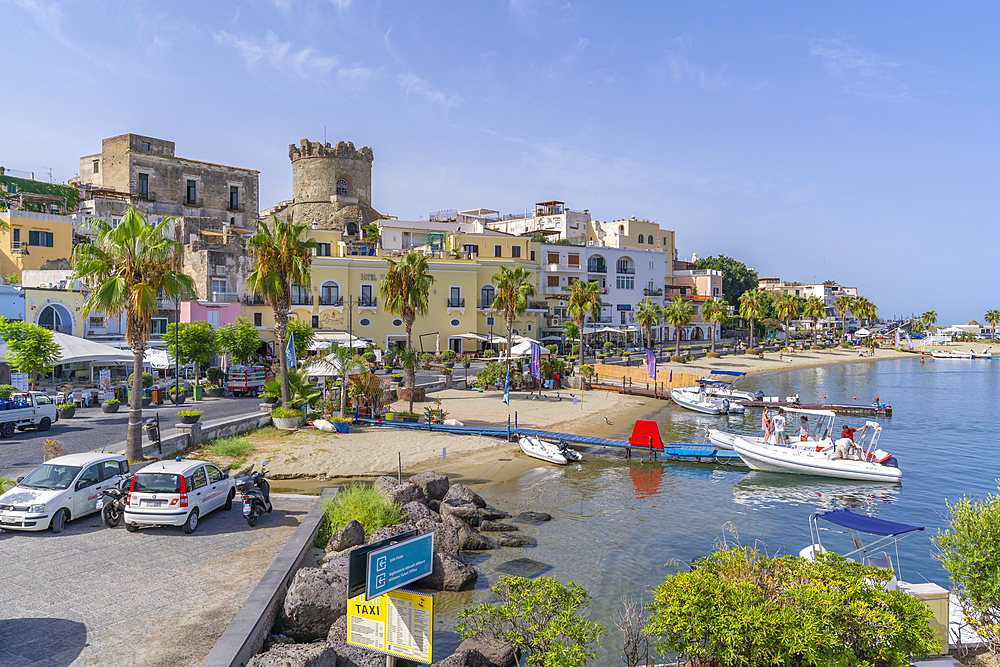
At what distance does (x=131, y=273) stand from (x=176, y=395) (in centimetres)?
1594

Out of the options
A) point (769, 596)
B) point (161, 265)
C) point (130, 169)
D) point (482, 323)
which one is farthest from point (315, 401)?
point (130, 169)

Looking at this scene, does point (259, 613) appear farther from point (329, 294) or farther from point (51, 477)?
point (329, 294)

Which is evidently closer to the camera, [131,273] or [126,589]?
[126,589]

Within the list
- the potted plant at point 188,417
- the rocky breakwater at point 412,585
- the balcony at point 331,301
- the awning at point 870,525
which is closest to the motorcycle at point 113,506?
the rocky breakwater at point 412,585

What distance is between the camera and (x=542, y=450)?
90.5ft

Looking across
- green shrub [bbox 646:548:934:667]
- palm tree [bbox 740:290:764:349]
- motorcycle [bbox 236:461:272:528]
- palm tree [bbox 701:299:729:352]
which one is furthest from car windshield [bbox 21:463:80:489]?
palm tree [bbox 740:290:764:349]

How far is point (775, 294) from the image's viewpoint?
117m

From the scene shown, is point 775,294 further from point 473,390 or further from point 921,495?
point 921,495

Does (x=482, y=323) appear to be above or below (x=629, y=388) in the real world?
above

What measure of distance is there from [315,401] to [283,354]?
3.26 metres

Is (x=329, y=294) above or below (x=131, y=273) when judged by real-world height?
above

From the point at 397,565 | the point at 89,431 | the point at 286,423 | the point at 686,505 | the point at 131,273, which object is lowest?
the point at 686,505

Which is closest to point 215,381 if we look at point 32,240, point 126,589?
point 32,240

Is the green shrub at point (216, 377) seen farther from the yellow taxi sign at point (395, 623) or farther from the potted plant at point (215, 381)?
the yellow taxi sign at point (395, 623)
